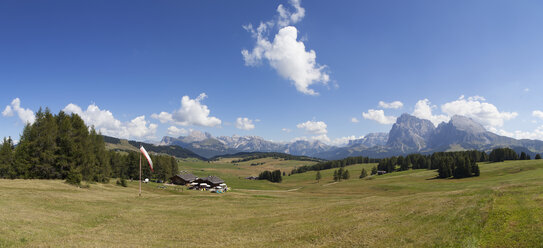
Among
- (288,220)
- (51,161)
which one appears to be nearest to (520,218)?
(288,220)

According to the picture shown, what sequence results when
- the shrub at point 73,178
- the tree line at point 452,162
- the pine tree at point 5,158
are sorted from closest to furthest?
the shrub at point 73,178
the pine tree at point 5,158
the tree line at point 452,162

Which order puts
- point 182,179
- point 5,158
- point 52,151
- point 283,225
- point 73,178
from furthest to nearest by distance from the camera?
1. point 182,179
2. point 5,158
3. point 52,151
4. point 73,178
5. point 283,225

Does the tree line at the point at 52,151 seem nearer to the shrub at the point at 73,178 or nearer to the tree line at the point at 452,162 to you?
the shrub at the point at 73,178

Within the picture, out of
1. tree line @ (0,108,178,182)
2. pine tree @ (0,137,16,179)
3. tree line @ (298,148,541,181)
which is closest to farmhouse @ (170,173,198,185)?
tree line @ (0,108,178,182)

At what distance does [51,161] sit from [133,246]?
48704mm

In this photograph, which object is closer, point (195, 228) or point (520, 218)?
point (520, 218)

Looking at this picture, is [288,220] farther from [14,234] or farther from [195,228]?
[14,234]

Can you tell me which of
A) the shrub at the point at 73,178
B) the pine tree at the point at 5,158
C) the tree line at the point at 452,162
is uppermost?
the pine tree at the point at 5,158

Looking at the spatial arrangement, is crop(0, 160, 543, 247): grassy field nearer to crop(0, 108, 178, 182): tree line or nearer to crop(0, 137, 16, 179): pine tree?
crop(0, 108, 178, 182): tree line

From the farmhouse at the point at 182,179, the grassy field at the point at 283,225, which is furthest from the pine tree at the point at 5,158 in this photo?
the farmhouse at the point at 182,179

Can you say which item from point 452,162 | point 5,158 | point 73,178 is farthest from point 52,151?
point 452,162

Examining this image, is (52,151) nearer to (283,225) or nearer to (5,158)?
(5,158)

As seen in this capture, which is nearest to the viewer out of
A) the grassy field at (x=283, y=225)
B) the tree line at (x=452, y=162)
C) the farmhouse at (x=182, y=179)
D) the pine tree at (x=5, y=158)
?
the grassy field at (x=283, y=225)

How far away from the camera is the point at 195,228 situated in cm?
2511
